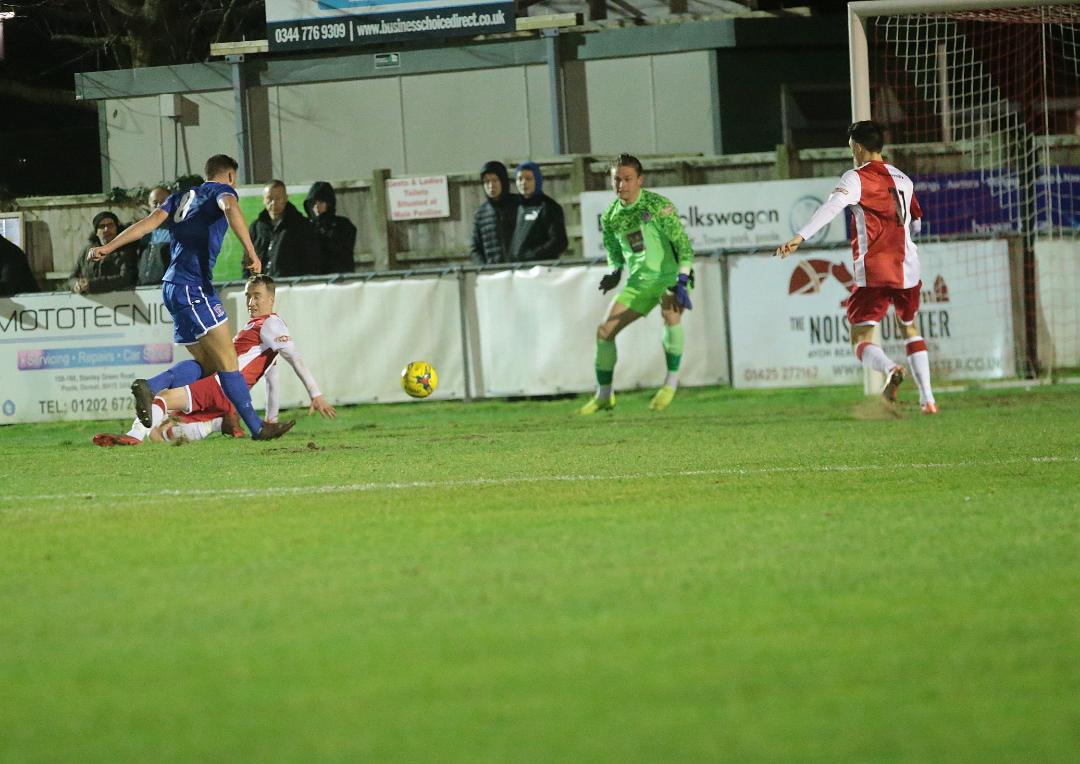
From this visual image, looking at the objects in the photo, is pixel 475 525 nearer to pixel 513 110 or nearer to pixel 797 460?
Result: pixel 797 460

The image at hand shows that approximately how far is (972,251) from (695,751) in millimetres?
12850

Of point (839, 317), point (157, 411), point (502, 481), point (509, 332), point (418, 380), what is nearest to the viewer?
point (502, 481)

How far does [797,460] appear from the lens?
954 cm

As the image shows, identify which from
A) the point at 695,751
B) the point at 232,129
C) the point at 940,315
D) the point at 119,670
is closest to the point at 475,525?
the point at 119,670

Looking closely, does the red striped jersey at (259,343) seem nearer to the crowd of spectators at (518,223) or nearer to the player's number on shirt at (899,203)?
the crowd of spectators at (518,223)

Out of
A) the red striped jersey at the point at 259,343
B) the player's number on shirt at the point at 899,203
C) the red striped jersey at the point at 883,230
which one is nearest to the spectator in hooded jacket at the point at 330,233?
the red striped jersey at the point at 259,343

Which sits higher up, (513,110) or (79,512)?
(513,110)

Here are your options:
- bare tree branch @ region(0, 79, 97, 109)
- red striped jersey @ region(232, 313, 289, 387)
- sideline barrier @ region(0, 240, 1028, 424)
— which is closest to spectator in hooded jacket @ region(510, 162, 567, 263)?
sideline barrier @ region(0, 240, 1028, 424)

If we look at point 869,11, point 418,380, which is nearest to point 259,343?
point 418,380

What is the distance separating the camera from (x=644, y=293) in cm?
1469

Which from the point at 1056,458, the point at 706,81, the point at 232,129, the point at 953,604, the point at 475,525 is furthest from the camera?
the point at 232,129

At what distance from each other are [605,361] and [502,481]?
5.98 metres

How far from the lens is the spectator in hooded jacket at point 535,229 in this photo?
1691 centimetres

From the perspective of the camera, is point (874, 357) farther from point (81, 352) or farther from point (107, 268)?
point (107, 268)
